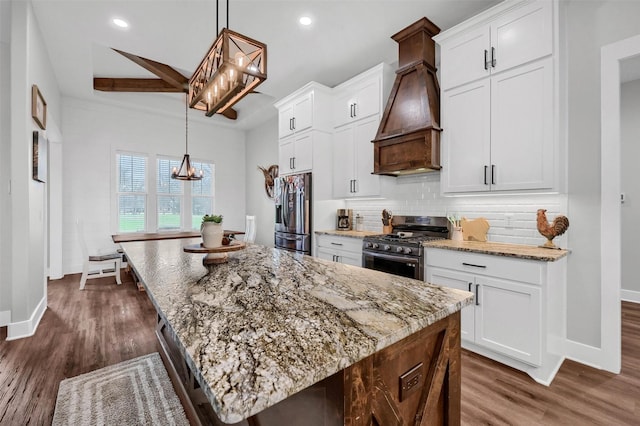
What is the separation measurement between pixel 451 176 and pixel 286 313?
8.18 feet

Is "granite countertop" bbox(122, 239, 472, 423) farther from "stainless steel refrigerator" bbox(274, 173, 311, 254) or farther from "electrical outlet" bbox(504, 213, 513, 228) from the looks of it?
"stainless steel refrigerator" bbox(274, 173, 311, 254)

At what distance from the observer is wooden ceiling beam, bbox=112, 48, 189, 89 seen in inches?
171

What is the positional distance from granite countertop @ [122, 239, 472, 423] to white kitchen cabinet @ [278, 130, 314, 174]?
2.75 metres

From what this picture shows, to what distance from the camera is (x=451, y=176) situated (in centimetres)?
286

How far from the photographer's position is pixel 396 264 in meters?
2.90

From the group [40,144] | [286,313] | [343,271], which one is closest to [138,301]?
[40,144]

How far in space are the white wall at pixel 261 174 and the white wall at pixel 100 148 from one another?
3.61 feet

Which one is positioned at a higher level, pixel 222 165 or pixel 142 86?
pixel 142 86

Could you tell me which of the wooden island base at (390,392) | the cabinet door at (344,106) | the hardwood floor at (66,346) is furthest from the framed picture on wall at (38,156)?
the cabinet door at (344,106)

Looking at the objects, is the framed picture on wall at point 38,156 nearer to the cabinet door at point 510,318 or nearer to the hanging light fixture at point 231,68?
the hanging light fixture at point 231,68

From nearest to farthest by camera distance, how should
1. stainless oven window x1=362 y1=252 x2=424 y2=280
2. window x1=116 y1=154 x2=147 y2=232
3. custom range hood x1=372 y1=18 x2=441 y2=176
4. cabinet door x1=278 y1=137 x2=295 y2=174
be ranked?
stainless oven window x1=362 y1=252 x2=424 y2=280, custom range hood x1=372 y1=18 x2=441 y2=176, cabinet door x1=278 y1=137 x2=295 y2=174, window x1=116 y1=154 x2=147 y2=232

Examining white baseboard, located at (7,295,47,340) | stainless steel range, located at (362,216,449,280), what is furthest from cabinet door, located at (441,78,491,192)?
white baseboard, located at (7,295,47,340)

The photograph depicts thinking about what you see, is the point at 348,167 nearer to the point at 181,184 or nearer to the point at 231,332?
the point at 231,332

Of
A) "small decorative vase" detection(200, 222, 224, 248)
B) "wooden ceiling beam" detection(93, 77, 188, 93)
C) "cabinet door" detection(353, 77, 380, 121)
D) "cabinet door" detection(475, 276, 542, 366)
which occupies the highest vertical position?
"wooden ceiling beam" detection(93, 77, 188, 93)
